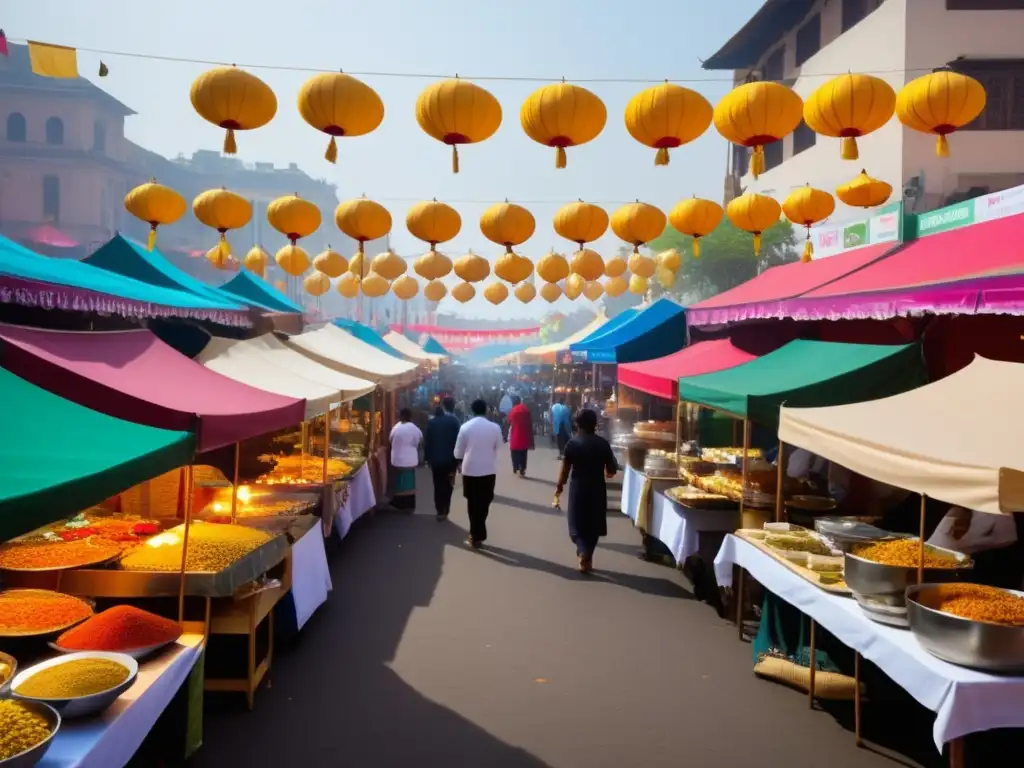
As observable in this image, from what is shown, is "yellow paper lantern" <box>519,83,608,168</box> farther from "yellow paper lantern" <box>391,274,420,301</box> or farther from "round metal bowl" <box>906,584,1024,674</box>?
"yellow paper lantern" <box>391,274,420,301</box>

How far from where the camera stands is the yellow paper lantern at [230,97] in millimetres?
7223

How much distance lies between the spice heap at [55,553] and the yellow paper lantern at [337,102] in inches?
172

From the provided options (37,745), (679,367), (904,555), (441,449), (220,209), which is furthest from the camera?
(441,449)

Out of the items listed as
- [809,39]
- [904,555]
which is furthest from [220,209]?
[809,39]

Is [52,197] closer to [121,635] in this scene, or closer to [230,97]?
[230,97]

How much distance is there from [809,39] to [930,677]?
2903 centimetres

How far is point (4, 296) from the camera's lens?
19.5 feet

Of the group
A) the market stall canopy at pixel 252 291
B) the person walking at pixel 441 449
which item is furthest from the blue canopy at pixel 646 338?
the market stall canopy at pixel 252 291

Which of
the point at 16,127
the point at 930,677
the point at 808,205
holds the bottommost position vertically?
the point at 930,677

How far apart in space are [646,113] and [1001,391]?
4341 millimetres

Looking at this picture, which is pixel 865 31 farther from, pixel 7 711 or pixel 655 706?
pixel 7 711

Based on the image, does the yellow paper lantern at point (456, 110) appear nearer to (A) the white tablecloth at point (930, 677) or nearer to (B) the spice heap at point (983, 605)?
(A) the white tablecloth at point (930, 677)

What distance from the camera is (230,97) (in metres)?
7.27

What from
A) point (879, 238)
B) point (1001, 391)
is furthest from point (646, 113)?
point (879, 238)
